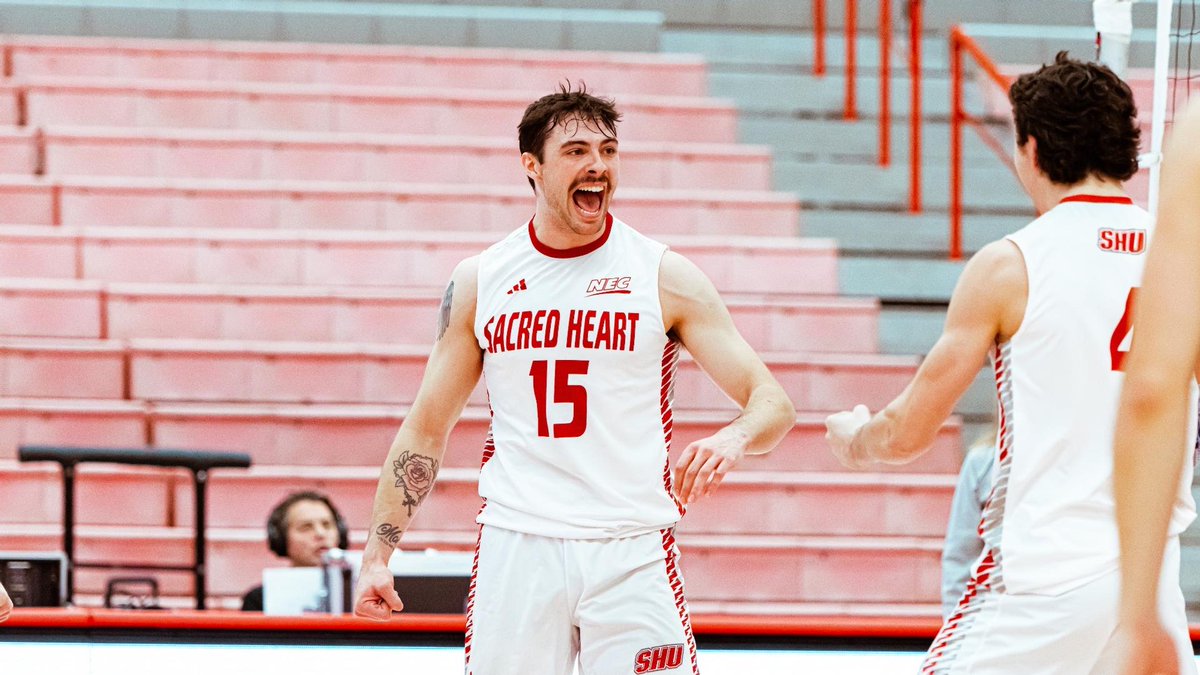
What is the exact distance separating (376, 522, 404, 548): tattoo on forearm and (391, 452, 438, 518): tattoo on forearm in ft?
0.19

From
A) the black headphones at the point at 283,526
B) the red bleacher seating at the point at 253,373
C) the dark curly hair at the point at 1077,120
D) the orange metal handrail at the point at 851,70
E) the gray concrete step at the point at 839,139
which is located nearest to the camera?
the dark curly hair at the point at 1077,120

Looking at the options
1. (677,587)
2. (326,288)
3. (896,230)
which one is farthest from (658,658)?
(896,230)

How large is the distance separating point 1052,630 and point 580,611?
1056 millimetres

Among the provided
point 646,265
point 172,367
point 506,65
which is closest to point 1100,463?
point 646,265

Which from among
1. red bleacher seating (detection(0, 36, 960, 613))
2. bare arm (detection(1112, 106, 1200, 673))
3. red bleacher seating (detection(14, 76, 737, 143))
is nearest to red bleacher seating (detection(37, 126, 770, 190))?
red bleacher seating (detection(0, 36, 960, 613))

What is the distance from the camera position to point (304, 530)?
22.1 ft

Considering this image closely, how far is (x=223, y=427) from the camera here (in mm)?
8203

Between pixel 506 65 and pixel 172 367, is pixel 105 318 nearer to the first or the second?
pixel 172 367

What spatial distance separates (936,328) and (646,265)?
5.14m

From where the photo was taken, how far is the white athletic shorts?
3.01m

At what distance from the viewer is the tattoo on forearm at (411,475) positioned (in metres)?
3.99

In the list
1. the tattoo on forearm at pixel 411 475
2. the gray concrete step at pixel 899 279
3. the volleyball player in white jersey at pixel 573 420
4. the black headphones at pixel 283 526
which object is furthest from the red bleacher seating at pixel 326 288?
the volleyball player in white jersey at pixel 573 420

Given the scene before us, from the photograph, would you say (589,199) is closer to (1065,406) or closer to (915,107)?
(1065,406)

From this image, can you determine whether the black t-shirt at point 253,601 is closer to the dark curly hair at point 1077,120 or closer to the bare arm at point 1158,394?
the dark curly hair at point 1077,120
